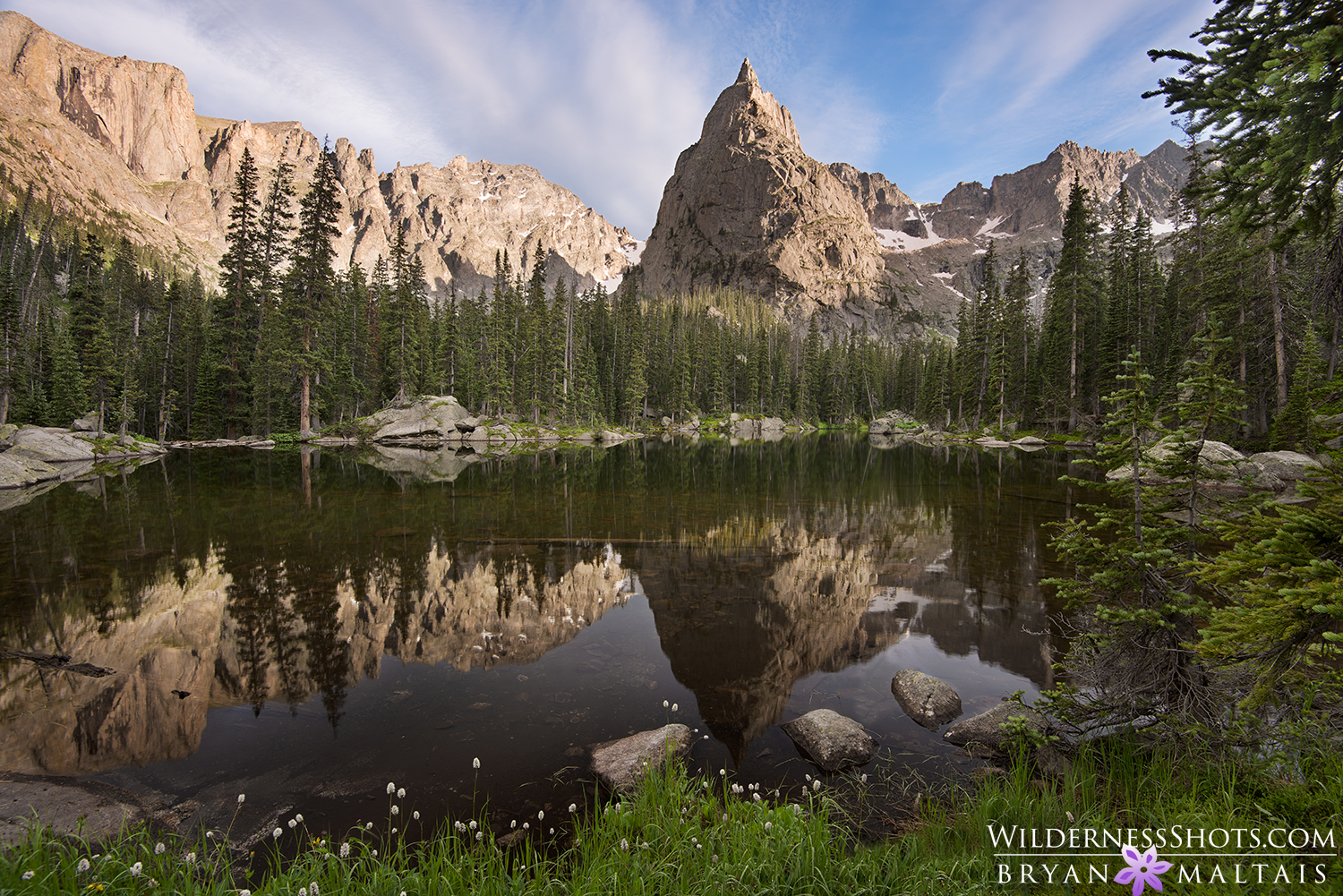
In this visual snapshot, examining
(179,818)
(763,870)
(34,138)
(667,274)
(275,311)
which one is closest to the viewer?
(763,870)

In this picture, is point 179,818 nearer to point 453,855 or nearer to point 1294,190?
point 453,855

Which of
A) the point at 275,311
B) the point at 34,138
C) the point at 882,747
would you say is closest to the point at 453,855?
the point at 882,747

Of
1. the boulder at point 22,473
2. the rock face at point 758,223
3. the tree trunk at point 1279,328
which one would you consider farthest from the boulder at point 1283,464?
the rock face at point 758,223

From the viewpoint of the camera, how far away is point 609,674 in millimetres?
8367

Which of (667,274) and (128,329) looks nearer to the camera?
(128,329)

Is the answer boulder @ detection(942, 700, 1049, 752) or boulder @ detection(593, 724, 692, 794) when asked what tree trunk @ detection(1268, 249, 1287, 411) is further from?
boulder @ detection(593, 724, 692, 794)

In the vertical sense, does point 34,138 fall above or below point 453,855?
above

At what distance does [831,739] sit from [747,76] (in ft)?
779

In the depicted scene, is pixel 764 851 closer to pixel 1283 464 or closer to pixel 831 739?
pixel 831 739

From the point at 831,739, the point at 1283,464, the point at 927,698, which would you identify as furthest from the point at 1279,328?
the point at 831,739

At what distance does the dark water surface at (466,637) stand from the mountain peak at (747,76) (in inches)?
8700

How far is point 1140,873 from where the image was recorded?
2572mm

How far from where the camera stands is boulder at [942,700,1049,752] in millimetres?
6219

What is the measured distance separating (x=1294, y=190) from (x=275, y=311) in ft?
198
